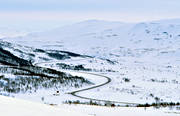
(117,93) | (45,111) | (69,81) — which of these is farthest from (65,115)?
(69,81)

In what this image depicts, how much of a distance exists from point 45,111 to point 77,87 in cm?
8262

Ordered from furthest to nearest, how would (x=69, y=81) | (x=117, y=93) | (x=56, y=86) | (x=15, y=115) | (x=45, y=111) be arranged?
(x=69, y=81) → (x=56, y=86) → (x=117, y=93) → (x=45, y=111) → (x=15, y=115)

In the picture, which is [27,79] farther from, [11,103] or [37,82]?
[11,103]

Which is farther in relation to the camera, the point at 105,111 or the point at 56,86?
the point at 56,86

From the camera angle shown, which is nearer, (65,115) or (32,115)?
(32,115)

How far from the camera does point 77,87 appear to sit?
95.2 m

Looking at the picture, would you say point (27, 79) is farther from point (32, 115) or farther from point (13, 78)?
point (32, 115)

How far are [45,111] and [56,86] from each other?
262ft

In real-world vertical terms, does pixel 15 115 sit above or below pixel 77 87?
above

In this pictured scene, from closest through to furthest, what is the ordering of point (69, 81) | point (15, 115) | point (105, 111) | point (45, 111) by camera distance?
point (15, 115)
point (45, 111)
point (105, 111)
point (69, 81)

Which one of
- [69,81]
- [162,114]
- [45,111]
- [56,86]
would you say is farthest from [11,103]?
[69,81]

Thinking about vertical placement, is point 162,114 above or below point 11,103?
below

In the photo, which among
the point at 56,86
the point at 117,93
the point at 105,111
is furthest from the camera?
the point at 56,86

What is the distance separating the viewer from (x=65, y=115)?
12938mm
